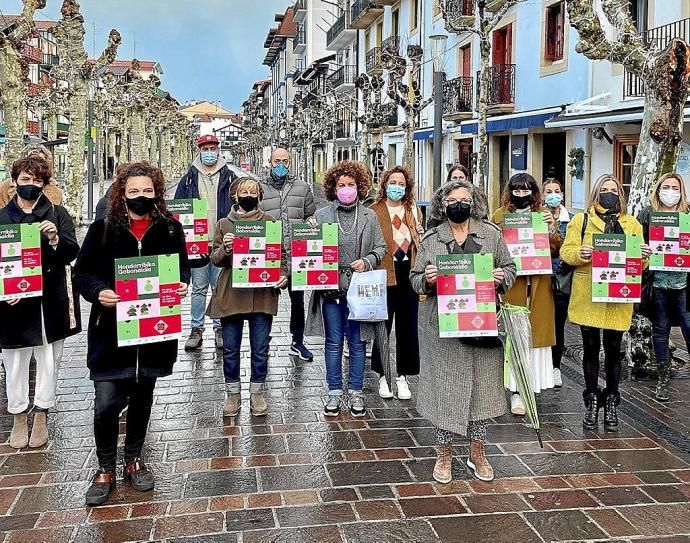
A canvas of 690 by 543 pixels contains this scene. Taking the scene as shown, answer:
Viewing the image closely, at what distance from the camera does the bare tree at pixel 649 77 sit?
25.2ft

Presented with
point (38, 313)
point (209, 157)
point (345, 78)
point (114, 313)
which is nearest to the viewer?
point (114, 313)

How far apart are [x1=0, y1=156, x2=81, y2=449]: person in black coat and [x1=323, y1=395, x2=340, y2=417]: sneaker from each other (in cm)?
202

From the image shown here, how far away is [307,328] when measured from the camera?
22.1ft

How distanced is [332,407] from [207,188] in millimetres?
3256

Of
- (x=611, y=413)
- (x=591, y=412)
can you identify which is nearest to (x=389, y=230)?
(x=591, y=412)

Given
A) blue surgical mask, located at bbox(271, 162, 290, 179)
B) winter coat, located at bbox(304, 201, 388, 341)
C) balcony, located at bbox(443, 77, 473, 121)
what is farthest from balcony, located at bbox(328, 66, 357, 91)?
winter coat, located at bbox(304, 201, 388, 341)

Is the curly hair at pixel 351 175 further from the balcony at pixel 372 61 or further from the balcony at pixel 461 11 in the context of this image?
the balcony at pixel 372 61

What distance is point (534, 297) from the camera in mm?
6590

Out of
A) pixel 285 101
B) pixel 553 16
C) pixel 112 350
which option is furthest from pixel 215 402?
pixel 285 101

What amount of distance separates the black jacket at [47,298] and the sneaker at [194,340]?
2898 mm

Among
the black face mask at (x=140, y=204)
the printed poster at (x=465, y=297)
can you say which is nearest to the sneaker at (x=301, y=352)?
the printed poster at (x=465, y=297)

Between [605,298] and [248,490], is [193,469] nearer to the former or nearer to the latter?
[248,490]

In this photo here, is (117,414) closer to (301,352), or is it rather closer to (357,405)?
(357,405)

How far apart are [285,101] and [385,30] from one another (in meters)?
56.0
